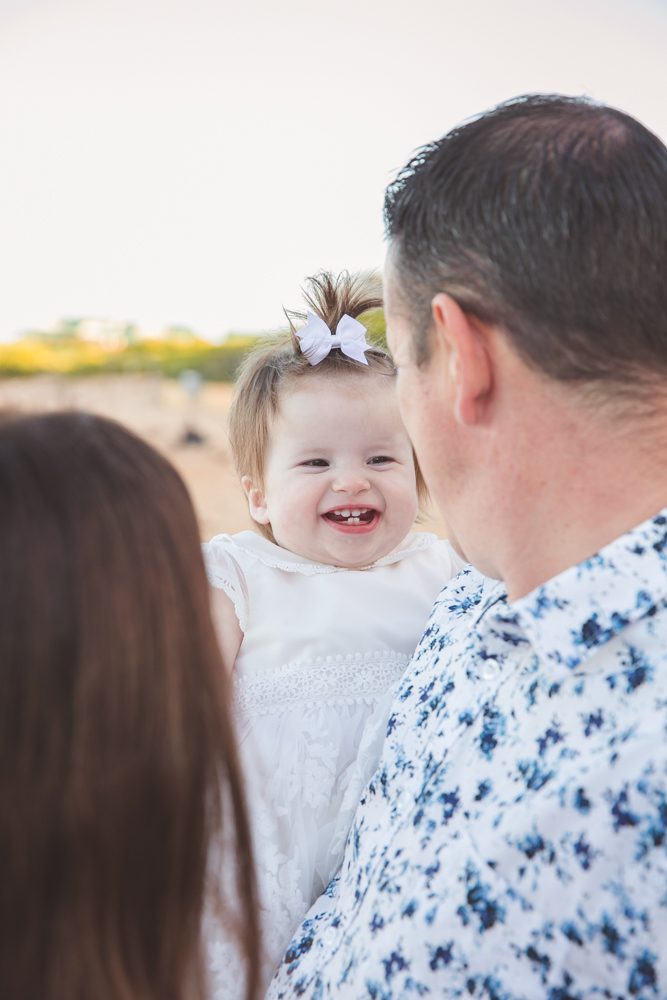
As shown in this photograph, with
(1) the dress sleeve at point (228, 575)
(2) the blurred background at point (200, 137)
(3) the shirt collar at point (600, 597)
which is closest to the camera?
(3) the shirt collar at point (600, 597)

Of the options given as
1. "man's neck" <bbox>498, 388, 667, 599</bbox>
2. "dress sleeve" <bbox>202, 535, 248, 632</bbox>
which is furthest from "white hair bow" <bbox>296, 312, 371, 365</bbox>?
"man's neck" <bbox>498, 388, 667, 599</bbox>

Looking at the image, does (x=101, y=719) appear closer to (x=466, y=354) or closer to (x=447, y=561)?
(x=466, y=354)

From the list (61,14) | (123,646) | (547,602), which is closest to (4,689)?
(123,646)

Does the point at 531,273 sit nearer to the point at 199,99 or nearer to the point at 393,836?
the point at 393,836

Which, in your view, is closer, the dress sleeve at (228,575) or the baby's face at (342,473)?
the dress sleeve at (228,575)

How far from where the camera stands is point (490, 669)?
5.08 ft

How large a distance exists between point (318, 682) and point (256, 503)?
0.64 metres

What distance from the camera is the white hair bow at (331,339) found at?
2.41 metres

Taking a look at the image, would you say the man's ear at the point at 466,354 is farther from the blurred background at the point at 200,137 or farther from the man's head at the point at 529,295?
the blurred background at the point at 200,137

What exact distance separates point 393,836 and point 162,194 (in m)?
Result: 39.2

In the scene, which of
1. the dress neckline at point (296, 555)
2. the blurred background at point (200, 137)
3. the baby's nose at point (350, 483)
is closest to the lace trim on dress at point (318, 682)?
the dress neckline at point (296, 555)

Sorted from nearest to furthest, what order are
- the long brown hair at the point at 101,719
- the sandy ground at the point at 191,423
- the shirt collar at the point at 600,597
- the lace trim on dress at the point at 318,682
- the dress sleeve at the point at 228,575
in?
the long brown hair at the point at 101,719
the shirt collar at the point at 600,597
the lace trim on dress at the point at 318,682
the dress sleeve at the point at 228,575
the sandy ground at the point at 191,423

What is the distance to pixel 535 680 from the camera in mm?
A: 1433

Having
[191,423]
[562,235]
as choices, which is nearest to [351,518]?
[562,235]
